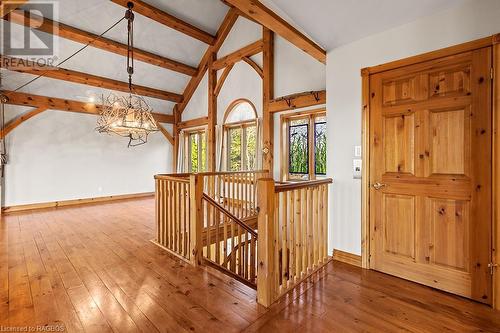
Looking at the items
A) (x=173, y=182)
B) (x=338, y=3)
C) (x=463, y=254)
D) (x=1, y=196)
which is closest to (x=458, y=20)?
(x=338, y=3)

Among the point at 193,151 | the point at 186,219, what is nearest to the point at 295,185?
the point at 186,219

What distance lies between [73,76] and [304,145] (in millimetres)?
5656

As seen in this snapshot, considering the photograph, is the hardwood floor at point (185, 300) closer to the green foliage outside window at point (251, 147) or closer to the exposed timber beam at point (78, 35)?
the green foliage outside window at point (251, 147)

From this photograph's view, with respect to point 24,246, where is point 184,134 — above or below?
above

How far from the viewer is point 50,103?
5875 mm

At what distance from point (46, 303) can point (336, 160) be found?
3.14 metres

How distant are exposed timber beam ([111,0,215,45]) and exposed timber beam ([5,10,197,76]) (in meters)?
0.96

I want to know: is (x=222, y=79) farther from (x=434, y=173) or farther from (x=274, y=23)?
(x=434, y=173)

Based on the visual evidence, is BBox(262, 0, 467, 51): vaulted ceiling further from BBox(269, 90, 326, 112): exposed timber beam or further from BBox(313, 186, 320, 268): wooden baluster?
BBox(313, 186, 320, 268): wooden baluster

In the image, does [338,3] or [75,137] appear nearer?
[338,3]

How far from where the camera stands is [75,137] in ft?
21.0

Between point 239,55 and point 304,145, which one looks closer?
point 304,145

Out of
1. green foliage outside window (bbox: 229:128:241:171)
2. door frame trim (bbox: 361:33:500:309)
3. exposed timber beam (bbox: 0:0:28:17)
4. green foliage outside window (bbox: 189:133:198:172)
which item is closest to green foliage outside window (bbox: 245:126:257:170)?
green foliage outside window (bbox: 229:128:241:171)

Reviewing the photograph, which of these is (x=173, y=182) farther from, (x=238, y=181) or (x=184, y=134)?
(x=184, y=134)
